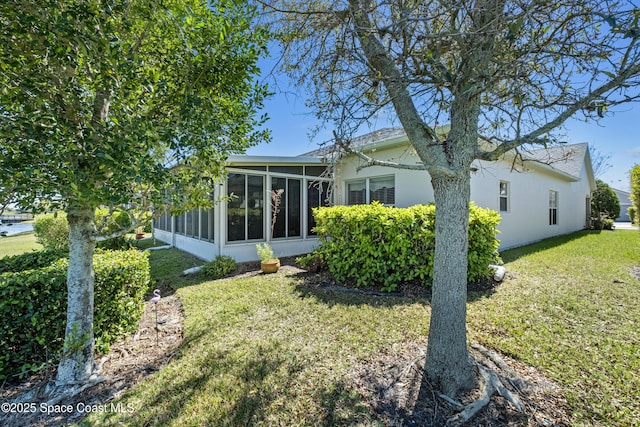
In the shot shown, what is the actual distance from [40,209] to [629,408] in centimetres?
565

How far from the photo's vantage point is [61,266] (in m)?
3.54

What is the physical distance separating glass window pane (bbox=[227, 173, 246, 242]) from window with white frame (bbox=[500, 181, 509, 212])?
9.00 meters

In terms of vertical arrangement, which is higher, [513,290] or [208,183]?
[208,183]

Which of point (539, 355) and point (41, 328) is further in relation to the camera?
point (539, 355)

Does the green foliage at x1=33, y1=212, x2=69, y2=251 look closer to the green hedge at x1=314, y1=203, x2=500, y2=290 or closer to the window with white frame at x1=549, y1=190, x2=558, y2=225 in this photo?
the green hedge at x1=314, y1=203, x2=500, y2=290

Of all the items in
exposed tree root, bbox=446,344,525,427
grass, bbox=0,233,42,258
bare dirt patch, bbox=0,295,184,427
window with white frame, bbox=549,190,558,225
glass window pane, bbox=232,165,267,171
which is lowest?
grass, bbox=0,233,42,258

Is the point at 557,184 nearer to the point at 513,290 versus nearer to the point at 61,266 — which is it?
Result: the point at 513,290

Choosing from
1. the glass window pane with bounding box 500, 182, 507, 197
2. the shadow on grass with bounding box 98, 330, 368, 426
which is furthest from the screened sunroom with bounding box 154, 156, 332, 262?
the glass window pane with bounding box 500, 182, 507, 197

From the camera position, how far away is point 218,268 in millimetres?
7402

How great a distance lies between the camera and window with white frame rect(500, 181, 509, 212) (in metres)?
10.1

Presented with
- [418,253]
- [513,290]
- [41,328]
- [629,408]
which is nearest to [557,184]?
[513,290]

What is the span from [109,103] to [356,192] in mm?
8033

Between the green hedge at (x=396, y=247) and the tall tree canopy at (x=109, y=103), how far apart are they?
11.9 ft

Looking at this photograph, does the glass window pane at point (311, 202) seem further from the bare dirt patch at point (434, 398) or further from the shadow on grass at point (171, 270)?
the bare dirt patch at point (434, 398)
